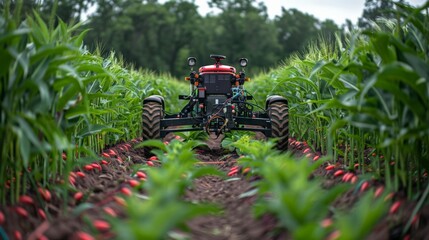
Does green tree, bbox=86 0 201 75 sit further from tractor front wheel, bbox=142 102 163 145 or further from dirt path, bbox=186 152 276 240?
dirt path, bbox=186 152 276 240

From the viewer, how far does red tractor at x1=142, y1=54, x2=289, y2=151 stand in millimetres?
7230

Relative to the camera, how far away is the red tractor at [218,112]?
23.7 feet

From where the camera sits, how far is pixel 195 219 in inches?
150

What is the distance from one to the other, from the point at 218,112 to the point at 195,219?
3578 millimetres

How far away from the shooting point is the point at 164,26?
53.7 m

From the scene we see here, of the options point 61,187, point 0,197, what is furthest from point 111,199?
point 0,197

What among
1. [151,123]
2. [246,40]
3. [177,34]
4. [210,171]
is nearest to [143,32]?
[177,34]

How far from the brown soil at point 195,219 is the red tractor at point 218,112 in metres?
1.88

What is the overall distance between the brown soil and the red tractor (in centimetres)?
188

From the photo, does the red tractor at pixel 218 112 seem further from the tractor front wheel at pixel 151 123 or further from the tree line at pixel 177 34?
the tree line at pixel 177 34

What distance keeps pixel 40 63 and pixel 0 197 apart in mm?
926

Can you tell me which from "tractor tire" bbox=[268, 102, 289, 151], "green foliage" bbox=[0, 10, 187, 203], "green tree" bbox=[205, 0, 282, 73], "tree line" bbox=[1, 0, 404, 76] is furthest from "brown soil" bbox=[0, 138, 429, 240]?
"green tree" bbox=[205, 0, 282, 73]

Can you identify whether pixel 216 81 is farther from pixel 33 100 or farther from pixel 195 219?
pixel 33 100

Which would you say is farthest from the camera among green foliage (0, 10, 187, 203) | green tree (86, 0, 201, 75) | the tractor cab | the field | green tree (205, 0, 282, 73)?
green tree (205, 0, 282, 73)
